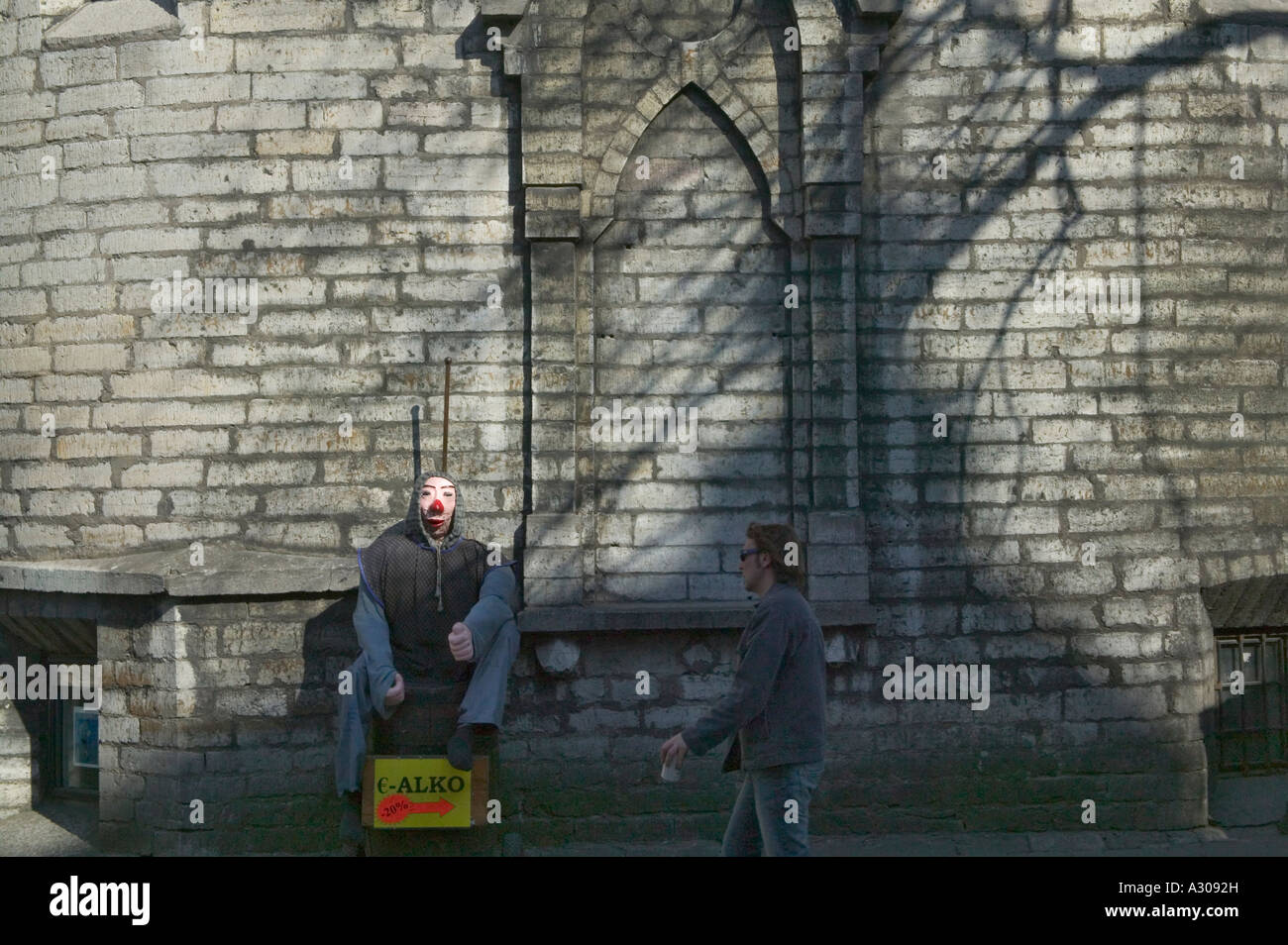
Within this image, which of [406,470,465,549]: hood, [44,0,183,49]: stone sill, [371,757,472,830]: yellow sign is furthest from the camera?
[44,0,183,49]: stone sill

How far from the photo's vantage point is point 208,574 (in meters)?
7.39

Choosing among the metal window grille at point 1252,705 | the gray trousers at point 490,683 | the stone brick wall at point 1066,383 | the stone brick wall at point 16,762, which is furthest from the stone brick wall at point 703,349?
the gray trousers at point 490,683

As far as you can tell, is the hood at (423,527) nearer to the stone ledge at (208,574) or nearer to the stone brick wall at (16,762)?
the stone ledge at (208,574)

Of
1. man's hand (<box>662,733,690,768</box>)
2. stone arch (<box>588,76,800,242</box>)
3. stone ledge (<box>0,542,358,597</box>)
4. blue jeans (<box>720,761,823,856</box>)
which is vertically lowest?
blue jeans (<box>720,761,823,856</box>)

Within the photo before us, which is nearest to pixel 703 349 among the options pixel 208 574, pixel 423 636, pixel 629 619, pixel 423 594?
pixel 629 619

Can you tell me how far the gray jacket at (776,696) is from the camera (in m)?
4.95

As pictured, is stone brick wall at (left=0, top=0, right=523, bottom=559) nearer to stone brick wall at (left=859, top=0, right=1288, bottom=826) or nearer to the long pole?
the long pole

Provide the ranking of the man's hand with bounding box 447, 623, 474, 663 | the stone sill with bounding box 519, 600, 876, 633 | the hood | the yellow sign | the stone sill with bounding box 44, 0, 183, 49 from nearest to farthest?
1. the man's hand with bounding box 447, 623, 474, 663
2. the yellow sign
3. the hood
4. the stone sill with bounding box 519, 600, 876, 633
5. the stone sill with bounding box 44, 0, 183, 49

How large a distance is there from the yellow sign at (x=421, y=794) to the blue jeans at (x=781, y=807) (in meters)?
1.50

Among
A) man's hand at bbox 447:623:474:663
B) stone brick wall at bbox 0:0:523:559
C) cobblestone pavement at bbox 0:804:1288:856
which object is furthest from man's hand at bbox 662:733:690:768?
stone brick wall at bbox 0:0:523:559

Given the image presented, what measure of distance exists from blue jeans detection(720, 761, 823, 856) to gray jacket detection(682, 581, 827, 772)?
0.17ft

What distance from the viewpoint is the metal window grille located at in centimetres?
828

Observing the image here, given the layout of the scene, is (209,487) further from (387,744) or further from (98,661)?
(387,744)

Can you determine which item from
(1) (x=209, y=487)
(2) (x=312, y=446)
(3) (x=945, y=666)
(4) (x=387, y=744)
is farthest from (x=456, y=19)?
(3) (x=945, y=666)
